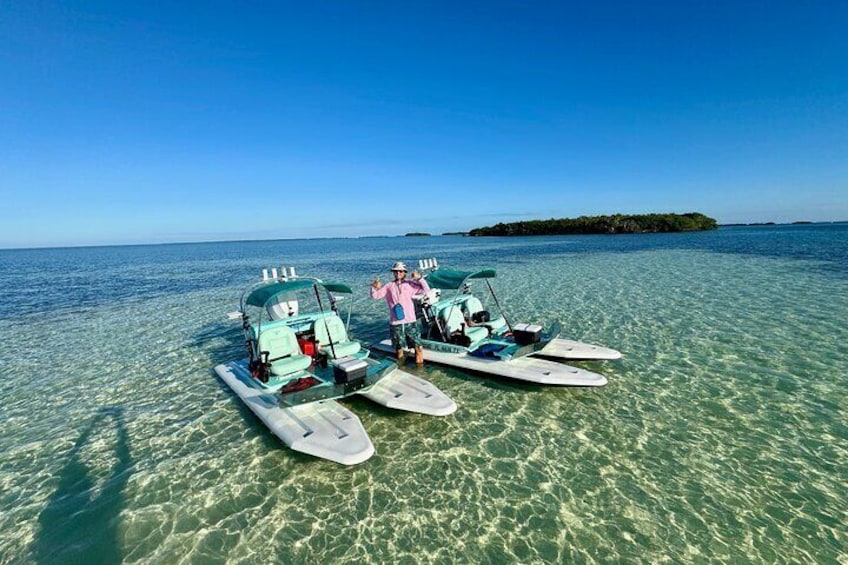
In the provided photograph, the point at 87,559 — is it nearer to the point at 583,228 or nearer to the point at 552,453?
the point at 552,453

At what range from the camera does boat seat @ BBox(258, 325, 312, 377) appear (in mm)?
10727

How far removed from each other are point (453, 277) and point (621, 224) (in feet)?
454

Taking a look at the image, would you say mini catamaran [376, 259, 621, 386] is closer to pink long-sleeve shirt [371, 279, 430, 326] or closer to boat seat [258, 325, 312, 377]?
pink long-sleeve shirt [371, 279, 430, 326]

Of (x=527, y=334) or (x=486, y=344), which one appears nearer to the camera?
(x=527, y=334)

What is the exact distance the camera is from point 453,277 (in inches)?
549

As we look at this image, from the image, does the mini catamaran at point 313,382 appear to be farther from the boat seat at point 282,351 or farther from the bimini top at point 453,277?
the bimini top at point 453,277

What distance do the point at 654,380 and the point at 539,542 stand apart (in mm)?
7595

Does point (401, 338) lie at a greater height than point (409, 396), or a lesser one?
greater

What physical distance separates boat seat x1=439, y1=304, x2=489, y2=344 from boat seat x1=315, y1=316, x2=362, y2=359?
10.9 ft

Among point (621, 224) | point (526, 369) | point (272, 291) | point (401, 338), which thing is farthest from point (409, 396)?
point (621, 224)

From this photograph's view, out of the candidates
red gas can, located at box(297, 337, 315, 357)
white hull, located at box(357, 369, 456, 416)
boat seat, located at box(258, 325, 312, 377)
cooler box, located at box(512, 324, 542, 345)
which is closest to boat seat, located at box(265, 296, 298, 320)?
red gas can, located at box(297, 337, 315, 357)

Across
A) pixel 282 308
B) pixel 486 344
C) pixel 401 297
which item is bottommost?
pixel 486 344

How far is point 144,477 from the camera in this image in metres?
7.99

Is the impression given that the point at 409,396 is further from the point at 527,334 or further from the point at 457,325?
the point at 457,325
